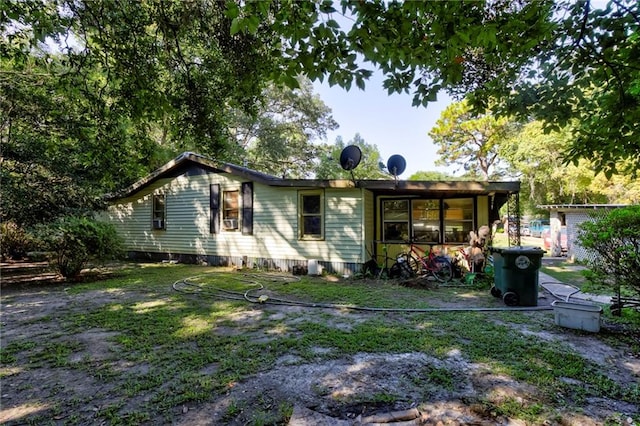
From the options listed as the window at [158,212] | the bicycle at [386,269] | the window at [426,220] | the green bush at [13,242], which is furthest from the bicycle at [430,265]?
the green bush at [13,242]

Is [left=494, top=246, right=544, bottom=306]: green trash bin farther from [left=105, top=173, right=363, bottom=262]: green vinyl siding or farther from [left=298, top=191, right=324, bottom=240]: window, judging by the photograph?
[left=298, top=191, right=324, bottom=240]: window

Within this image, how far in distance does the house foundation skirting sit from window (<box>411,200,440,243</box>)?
208 cm

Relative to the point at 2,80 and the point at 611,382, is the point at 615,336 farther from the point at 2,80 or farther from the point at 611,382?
the point at 2,80

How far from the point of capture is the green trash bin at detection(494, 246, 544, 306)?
507 cm

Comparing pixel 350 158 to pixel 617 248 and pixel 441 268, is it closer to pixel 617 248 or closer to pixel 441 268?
pixel 441 268

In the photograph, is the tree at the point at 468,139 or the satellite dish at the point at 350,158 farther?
the tree at the point at 468,139

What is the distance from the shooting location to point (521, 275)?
17.1 feet

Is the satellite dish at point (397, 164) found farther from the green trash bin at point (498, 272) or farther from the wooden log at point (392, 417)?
the wooden log at point (392, 417)

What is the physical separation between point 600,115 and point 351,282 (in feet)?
18.5

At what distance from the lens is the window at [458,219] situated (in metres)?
8.53

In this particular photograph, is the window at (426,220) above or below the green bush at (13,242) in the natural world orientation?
above

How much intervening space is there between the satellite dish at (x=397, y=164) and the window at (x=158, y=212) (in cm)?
819

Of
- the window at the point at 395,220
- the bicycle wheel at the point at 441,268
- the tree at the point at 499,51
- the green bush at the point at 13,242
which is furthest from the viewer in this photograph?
the green bush at the point at 13,242

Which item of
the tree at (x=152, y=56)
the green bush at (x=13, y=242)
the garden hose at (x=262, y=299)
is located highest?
the tree at (x=152, y=56)
